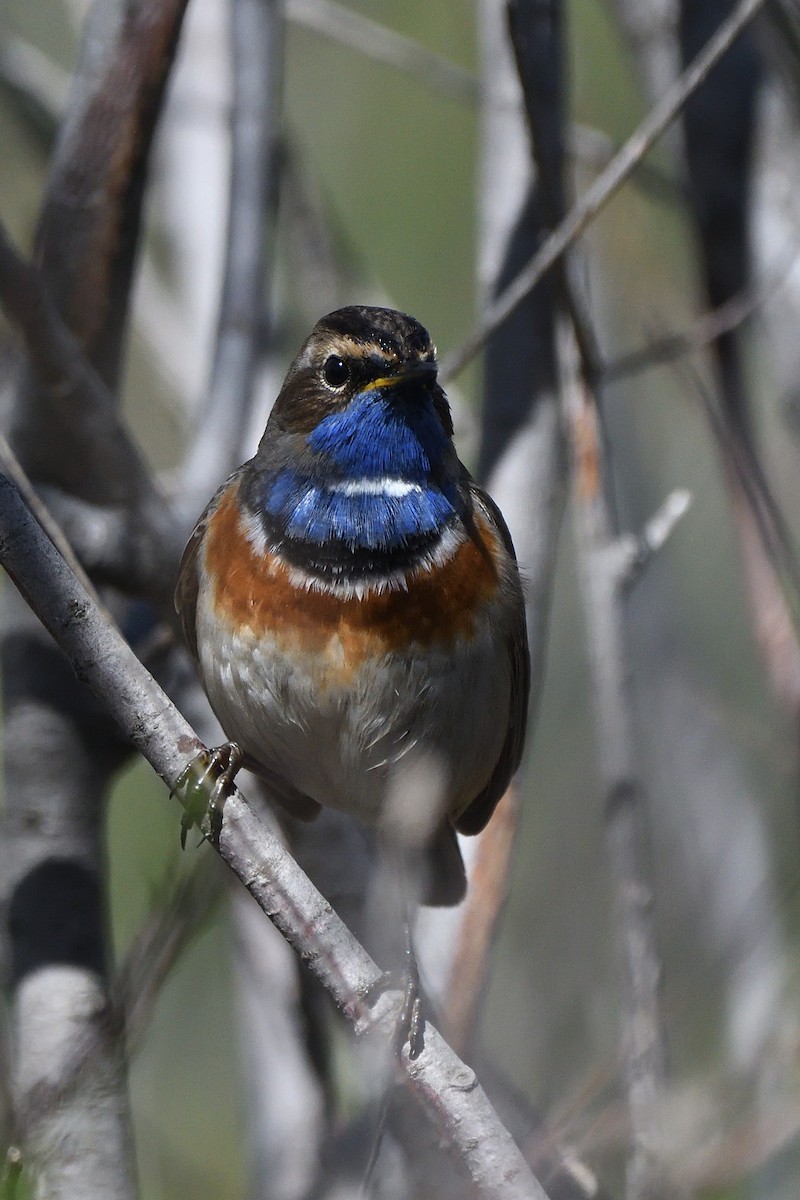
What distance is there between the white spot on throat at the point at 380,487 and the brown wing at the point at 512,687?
28cm

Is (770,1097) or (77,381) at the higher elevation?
(77,381)

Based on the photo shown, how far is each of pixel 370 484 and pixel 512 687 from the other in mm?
739

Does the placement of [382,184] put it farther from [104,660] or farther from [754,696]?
[104,660]

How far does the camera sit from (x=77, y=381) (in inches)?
151

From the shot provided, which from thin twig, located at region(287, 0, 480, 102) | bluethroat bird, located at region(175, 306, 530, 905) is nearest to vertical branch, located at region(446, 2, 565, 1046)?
thin twig, located at region(287, 0, 480, 102)

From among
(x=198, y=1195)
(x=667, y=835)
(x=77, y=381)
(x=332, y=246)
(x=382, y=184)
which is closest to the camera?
(x=77, y=381)

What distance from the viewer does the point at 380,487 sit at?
3.86 m

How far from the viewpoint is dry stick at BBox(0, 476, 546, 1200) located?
2.59 meters

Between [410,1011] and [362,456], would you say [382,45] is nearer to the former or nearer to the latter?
[362,456]

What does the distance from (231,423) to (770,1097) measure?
102 inches

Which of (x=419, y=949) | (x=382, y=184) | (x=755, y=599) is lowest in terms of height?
(x=419, y=949)

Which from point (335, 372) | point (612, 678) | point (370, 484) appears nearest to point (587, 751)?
point (612, 678)

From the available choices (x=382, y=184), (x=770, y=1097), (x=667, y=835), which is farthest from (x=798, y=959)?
(x=382, y=184)

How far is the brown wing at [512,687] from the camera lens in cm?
402
